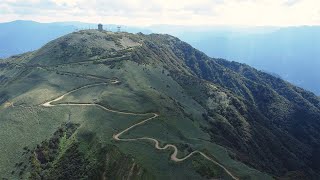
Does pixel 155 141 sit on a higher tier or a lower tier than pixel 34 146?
higher

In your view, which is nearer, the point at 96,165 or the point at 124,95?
the point at 96,165

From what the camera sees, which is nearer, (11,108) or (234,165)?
(234,165)

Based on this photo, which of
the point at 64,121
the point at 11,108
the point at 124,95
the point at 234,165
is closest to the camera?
the point at 234,165

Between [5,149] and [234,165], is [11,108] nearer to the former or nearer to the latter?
[5,149]

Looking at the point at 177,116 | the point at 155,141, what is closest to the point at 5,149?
the point at 155,141

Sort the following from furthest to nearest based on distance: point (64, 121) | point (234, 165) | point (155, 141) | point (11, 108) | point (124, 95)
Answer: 1. point (124, 95)
2. point (11, 108)
3. point (64, 121)
4. point (155, 141)
5. point (234, 165)

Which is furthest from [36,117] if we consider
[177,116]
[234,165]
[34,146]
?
[234,165]

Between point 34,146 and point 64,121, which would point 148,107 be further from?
point 34,146

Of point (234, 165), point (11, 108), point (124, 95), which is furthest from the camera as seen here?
point (124, 95)

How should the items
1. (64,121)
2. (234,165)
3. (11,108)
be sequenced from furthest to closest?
(11,108), (64,121), (234,165)
